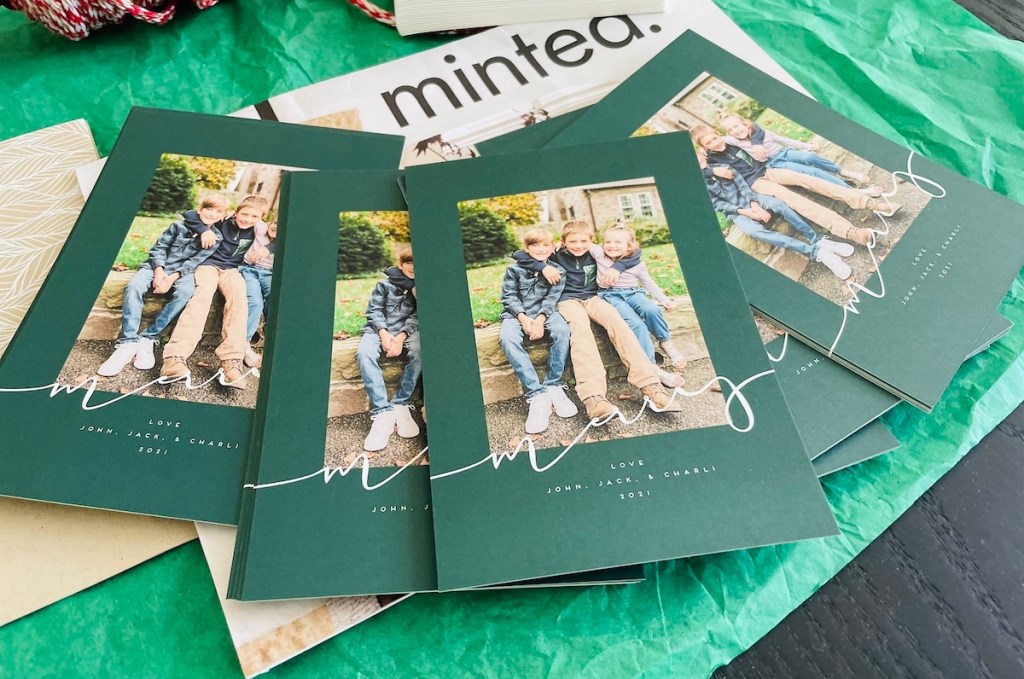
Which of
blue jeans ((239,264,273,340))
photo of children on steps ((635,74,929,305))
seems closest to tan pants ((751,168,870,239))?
photo of children on steps ((635,74,929,305))

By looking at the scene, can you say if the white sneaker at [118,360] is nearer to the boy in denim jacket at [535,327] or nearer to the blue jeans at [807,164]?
the boy in denim jacket at [535,327]

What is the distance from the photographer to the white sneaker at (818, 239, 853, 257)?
1.63 ft

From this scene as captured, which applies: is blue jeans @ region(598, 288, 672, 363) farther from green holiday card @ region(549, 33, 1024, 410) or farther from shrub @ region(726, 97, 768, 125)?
shrub @ region(726, 97, 768, 125)

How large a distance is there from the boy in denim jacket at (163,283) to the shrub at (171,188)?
0.01 meters

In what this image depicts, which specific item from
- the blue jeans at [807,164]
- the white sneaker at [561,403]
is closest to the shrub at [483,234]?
the white sneaker at [561,403]

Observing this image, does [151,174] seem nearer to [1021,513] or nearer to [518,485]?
[518,485]

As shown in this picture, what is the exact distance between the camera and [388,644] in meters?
0.41

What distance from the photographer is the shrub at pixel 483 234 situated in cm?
48

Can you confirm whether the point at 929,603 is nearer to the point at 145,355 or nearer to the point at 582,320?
the point at 582,320

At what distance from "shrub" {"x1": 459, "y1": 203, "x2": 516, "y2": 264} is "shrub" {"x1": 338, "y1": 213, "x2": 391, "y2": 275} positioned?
6cm

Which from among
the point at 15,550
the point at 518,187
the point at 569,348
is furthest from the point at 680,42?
the point at 15,550

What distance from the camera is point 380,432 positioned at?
1.40 feet

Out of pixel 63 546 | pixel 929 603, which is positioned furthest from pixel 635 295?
pixel 63 546

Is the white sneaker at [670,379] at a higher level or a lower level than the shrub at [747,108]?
lower
